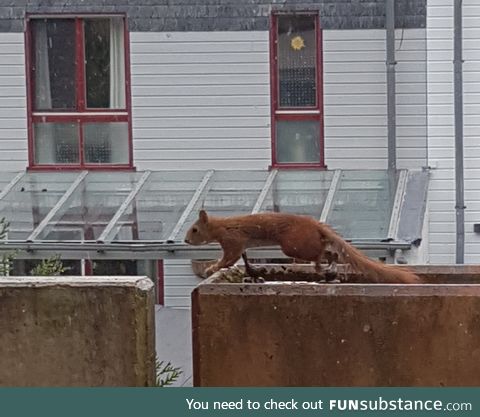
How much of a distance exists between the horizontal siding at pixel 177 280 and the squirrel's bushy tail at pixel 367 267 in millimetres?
8888

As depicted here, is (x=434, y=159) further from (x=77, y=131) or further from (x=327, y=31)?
(x=77, y=131)

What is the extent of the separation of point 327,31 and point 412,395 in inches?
374

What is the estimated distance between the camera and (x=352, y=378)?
394 cm

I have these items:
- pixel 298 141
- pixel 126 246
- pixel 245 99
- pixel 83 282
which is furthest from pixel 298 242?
pixel 298 141

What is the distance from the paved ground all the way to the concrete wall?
526 cm

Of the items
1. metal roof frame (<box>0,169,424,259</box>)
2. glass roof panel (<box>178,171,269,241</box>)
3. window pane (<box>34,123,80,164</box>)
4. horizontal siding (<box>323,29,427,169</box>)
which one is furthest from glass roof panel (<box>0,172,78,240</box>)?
horizontal siding (<box>323,29,427,169</box>)

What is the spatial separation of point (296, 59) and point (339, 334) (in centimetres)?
948

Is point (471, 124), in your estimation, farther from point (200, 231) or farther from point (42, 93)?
point (200, 231)

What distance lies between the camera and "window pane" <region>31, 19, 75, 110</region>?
43.9 ft

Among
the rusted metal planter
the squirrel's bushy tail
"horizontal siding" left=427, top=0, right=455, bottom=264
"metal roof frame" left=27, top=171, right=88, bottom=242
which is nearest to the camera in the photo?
the rusted metal planter

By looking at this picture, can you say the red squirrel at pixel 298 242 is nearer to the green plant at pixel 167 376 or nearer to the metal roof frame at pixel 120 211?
the green plant at pixel 167 376

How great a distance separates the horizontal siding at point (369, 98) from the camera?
12.9m

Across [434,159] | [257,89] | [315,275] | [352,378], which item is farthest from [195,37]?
[352,378]

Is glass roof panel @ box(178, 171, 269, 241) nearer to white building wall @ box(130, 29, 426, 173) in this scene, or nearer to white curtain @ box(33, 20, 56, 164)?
white building wall @ box(130, 29, 426, 173)
